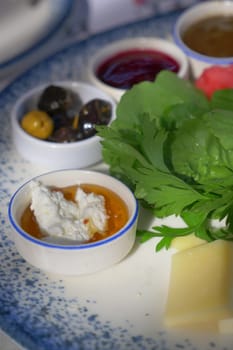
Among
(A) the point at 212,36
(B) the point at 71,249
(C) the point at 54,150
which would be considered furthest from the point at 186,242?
(A) the point at 212,36

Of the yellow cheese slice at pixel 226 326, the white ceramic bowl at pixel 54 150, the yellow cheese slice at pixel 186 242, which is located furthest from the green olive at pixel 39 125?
the yellow cheese slice at pixel 226 326

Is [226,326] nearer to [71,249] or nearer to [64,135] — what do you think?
[71,249]

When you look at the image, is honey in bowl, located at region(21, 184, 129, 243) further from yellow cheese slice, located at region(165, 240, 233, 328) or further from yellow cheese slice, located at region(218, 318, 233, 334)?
yellow cheese slice, located at region(218, 318, 233, 334)

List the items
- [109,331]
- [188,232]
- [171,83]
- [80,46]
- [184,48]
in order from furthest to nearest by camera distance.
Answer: [80,46], [184,48], [171,83], [188,232], [109,331]

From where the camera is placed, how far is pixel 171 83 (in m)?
1.79

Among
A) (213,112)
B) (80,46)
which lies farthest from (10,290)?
(80,46)

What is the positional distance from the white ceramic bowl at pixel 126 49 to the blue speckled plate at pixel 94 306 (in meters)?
0.45

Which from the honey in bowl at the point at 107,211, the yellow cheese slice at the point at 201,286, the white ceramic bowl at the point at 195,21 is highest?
the honey in bowl at the point at 107,211

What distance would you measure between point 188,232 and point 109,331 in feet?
0.95

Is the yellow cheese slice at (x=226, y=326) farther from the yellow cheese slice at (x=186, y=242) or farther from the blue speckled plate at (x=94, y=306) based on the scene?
the yellow cheese slice at (x=186, y=242)

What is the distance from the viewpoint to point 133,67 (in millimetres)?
2033

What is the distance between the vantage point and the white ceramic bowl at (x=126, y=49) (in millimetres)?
1964

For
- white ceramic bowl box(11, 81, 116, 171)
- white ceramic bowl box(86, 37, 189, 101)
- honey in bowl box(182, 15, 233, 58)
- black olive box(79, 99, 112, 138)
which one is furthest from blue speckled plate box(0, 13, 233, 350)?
honey in bowl box(182, 15, 233, 58)

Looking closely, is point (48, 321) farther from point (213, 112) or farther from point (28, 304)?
point (213, 112)
